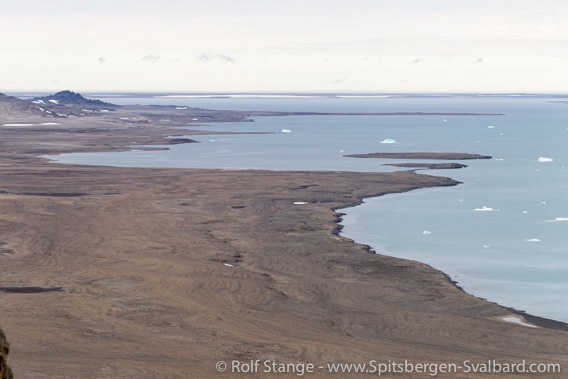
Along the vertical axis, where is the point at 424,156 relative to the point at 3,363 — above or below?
below

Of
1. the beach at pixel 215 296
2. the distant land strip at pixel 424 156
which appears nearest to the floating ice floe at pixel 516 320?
the beach at pixel 215 296

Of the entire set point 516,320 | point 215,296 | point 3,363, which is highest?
point 3,363

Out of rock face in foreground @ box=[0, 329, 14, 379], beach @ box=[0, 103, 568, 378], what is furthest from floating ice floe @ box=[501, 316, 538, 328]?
rock face in foreground @ box=[0, 329, 14, 379]

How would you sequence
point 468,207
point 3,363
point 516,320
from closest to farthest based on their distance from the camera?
point 3,363
point 516,320
point 468,207

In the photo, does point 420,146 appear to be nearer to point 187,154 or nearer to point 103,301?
point 187,154

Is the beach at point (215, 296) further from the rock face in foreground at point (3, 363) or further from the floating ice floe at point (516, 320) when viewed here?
the rock face in foreground at point (3, 363)

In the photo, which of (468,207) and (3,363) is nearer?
(3,363)

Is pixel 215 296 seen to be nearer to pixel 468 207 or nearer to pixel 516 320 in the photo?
pixel 516 320

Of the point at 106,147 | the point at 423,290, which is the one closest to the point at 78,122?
the point at 106,147

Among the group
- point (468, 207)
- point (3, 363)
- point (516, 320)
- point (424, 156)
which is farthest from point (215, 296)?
point (424, 156)
